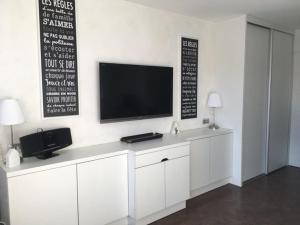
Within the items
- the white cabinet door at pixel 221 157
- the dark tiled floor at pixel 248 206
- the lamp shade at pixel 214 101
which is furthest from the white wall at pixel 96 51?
the dark tiled floor at pixel 248 206

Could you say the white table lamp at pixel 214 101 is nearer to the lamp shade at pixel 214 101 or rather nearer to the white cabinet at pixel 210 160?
the lamp shade at pixel 214 101

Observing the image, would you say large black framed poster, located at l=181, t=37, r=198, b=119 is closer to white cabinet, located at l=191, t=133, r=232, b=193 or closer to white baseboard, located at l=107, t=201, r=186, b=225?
white cabinet, located at l=191, t=133, r=232, b=193

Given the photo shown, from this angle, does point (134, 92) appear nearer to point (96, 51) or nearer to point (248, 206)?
point (96, 51)

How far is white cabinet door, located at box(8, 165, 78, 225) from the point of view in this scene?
1.90m

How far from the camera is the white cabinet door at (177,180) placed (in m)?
2.75

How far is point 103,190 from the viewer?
7.82 ft

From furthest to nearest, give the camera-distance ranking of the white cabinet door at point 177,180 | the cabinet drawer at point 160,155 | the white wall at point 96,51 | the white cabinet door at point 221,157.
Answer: the white cabinet door at point 221,157
the white cabinet door at point 177,180
the cabinet drawer at point 160,155
the white wall at point 96,51

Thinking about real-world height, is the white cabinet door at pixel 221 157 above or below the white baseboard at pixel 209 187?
above

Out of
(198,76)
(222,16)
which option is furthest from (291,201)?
(222,16)

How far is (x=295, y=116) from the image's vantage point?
4.46m

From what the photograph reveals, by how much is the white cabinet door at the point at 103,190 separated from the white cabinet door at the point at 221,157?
139cm

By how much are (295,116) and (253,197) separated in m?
1.98

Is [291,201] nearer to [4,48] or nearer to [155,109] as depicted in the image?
[155,109]

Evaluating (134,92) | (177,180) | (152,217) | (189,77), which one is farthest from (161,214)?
(189,77)
